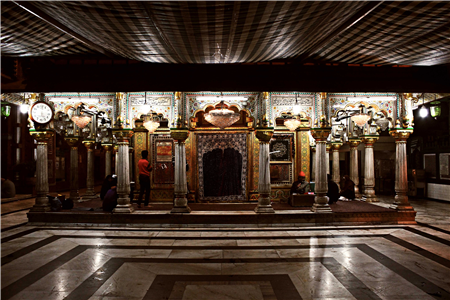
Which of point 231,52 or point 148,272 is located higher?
point 231,52

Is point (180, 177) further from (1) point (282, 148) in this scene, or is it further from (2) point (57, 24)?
(2) point (57, 24)

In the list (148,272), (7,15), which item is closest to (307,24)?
(7,15)

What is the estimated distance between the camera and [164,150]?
10.4 m

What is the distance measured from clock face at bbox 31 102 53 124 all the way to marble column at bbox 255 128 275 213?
603 centimetres

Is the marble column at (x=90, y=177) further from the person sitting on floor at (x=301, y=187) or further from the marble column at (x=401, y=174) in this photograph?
the marble column at (x=401, y=174)

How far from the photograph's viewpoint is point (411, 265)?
15.9 ft

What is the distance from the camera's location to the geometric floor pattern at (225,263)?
12.5 feet

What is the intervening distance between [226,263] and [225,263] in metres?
0.02

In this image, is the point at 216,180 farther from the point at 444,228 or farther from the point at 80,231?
the point at 444,228

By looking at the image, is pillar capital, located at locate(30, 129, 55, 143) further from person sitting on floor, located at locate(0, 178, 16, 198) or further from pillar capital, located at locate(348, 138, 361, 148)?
pillar capital, located at locate(348, 138, 361, 148)

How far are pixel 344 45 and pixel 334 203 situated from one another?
7566mm

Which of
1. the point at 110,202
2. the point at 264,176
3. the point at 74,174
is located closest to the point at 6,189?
the point at 74,174

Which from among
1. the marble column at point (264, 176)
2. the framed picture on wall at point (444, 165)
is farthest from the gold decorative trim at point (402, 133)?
the framed picture on wall at point (444, 165)

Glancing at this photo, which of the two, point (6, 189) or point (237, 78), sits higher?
point (237, 78)
